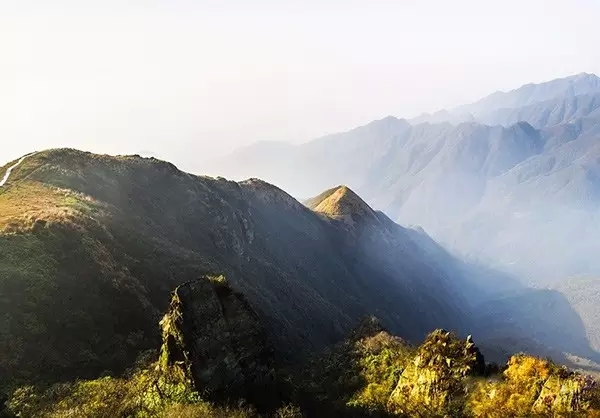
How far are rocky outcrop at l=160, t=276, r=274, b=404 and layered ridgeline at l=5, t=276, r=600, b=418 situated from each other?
7 centimetres

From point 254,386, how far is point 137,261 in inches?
1381

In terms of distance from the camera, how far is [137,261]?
6412 cm

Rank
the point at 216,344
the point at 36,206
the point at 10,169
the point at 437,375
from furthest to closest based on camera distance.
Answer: the point at 10,169 → the point at 36,206 → the point at 437,375 → the point at 216,344

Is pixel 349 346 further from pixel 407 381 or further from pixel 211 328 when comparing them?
pixel 211 328

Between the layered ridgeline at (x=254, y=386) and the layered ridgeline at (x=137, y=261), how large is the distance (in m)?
9.30

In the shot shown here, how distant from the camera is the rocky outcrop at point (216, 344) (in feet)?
106

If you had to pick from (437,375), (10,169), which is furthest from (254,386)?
(10,169)

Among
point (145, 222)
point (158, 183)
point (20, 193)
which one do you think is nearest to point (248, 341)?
point (20, 193)

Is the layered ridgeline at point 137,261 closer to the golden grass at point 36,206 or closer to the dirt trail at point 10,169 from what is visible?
the golden grass at point 36,206

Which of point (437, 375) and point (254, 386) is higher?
point (254, 386)

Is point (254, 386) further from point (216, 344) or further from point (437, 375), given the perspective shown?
point (437, 375)

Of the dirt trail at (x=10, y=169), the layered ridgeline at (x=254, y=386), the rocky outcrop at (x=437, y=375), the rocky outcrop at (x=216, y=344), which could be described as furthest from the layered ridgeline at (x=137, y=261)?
the rocky outcrop at (x=437, y=375)

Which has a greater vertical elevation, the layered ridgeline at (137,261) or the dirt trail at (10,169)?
the dirt trail at (10,169)

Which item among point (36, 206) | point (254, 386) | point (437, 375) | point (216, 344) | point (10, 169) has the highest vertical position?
point (10, 169)
